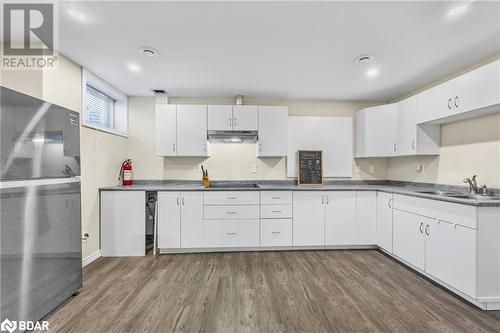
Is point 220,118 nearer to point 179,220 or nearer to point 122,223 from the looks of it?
point 179,220

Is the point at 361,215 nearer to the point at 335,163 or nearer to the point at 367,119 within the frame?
the point at 335,163

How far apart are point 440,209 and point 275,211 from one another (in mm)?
1814

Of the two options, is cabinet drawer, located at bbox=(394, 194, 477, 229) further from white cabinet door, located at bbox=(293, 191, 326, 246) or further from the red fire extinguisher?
the red fire extinguisher

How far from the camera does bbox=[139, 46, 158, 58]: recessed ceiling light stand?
2129mm

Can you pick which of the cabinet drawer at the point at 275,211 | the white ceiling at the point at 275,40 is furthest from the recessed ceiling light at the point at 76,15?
the cabinet drawer at the point at 275,211

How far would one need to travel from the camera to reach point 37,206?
1564 millimetres

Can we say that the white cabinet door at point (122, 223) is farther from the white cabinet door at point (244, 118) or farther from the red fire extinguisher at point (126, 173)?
the white cabinet door at point (244, 118)

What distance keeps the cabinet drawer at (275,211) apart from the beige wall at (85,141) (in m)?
2.24

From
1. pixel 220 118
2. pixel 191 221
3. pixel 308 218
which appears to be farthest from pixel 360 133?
pixel 191 221

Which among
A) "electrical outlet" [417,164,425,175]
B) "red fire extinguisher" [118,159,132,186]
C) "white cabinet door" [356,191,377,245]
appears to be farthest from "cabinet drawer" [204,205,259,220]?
"electrical outlet" [417,164,425,175]

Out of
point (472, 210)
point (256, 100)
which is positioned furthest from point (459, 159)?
point (256, 100)

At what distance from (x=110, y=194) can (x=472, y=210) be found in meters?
3.95

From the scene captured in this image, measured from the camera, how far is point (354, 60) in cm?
235

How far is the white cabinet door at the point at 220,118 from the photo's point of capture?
10.8 feet
